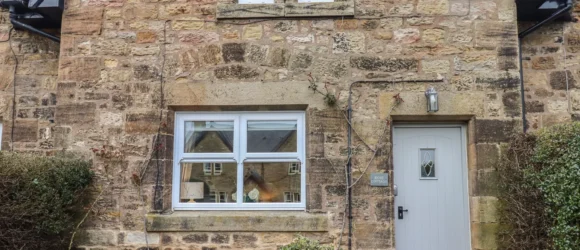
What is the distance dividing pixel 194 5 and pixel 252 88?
4.24 ft

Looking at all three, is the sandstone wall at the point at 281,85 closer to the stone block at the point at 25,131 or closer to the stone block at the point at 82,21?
the stone block at the point at 82,21

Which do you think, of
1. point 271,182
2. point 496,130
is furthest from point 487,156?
point 271,182

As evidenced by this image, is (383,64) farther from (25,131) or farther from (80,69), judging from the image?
(25,131)

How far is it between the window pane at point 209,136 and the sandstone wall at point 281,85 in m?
0.22

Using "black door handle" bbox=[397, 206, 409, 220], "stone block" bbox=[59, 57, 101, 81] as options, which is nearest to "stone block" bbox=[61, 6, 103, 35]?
"stone block" bbox=[59, 57, 101, 81]

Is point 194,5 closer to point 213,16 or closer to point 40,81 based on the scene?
point 213,16

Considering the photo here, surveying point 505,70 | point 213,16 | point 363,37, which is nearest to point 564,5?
point 505,70

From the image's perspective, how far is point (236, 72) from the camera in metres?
5.65

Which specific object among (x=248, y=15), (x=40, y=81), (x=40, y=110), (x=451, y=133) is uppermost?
(x=248, y=15)

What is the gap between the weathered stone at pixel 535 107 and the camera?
5.92 m

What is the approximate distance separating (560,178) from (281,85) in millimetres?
3067

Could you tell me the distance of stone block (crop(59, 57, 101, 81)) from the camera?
5770mm

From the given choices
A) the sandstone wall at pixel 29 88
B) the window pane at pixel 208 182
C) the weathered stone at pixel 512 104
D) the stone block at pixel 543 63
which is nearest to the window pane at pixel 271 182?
the window pane at pixel 208 182

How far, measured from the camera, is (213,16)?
18.9 ft
